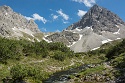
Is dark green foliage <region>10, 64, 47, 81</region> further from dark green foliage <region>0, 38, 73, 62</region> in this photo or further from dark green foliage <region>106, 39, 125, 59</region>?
dark green foliage <region>106, 39, 125, 59</region>

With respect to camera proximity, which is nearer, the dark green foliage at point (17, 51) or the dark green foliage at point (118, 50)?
the dark green foliage at point (17, 51)

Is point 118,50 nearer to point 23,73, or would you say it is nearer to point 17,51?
point 17,51

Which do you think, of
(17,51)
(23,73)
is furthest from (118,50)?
(23,73)

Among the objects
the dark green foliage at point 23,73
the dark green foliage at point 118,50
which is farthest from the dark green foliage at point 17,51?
the dark green foliage at point 23,73

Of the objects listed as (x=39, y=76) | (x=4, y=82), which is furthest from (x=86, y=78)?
(x=4, y=82)

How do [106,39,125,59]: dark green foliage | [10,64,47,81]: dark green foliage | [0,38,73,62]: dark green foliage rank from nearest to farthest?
[10,64,47,81]: dark green foliage
[0,38,73,62]: dark green foliage
[106,39,125,59]: dark green foliage

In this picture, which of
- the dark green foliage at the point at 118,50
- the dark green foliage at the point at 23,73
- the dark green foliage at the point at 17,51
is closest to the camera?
the dark green foliage at the point at 23,73

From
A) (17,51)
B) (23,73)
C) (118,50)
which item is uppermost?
(17,51)

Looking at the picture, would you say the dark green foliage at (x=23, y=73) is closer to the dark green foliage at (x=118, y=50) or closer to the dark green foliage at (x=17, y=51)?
the dark green foliage at (x=17, y=51)

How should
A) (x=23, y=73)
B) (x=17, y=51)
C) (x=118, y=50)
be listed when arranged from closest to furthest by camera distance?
(x=23, y=73) < (x=17, y=51) < (x=118, y=50)

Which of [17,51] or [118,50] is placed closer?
[17,51]

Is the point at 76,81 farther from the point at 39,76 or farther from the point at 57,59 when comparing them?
the point at 57,59

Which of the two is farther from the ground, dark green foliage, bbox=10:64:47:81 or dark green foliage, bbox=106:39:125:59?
dark green foliage, bbox=106:39:125:59

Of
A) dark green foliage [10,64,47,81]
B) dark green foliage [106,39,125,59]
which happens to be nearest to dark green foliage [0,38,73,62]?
dark green foliage [106,39,125,59]
